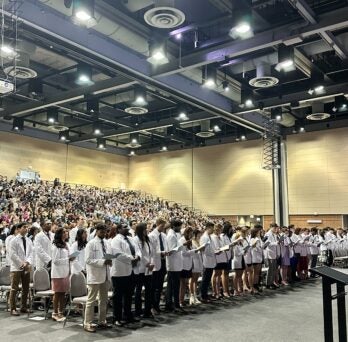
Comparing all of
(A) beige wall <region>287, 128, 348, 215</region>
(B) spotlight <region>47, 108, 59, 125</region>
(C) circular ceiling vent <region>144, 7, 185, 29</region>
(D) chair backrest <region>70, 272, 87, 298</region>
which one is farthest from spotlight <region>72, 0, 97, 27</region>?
(A) beige wall <region>287, 128, 348, 215</region>

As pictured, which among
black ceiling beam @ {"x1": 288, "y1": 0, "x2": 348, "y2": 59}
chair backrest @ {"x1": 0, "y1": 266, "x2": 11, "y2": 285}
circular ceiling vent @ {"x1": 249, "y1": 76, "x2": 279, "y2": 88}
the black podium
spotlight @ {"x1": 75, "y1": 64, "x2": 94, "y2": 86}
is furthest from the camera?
spotlight @ {"x1": 75, "y1": 64, "x2": 94, "y2": 86}

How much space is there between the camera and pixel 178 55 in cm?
1034

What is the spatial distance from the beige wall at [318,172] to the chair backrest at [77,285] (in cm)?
1501

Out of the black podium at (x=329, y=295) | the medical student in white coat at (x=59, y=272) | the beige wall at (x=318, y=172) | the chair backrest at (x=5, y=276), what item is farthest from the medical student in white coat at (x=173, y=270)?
the beige wall at (x=318, y=172)

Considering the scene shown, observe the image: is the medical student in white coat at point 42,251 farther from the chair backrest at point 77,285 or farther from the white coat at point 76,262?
the chair backrest at point 77,285

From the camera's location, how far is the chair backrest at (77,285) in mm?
6027

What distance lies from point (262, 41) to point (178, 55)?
237 cm

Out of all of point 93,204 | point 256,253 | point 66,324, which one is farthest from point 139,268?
point 93,204

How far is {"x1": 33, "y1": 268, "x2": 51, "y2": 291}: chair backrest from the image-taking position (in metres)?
6.47

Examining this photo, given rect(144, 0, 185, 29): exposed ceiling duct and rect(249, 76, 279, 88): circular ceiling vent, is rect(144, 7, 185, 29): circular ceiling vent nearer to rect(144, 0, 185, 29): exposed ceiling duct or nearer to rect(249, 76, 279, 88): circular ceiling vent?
rect(144, 0, 185, 29): exposed ceiling duct

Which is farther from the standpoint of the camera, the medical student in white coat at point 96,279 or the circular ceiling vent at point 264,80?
the circular ceiling vent at point 264,80

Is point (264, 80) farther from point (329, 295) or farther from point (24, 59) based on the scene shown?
point (329, 295)

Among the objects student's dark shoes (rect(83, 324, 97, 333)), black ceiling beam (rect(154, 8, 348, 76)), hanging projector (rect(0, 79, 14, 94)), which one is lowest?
student's dark shoes (rect(83, 324, 97, 333))

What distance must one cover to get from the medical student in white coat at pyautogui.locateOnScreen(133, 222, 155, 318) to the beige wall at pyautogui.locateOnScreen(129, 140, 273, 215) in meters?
14.6
